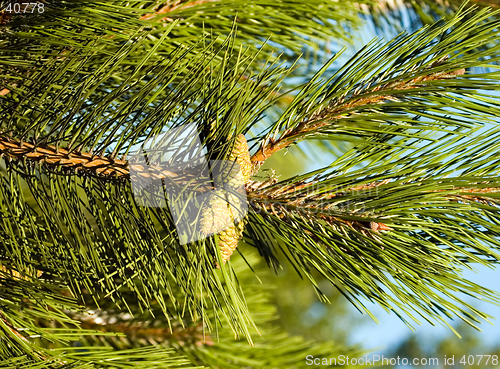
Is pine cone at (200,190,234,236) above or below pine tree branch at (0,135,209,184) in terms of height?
below

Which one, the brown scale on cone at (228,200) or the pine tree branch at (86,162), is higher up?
the pine tree branch at (86,162)

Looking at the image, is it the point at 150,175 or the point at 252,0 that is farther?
the point at 252,0

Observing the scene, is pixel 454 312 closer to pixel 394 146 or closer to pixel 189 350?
pixel 394 146

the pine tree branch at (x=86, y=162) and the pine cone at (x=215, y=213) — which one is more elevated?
the pine tree branch at (x=86, y=162)

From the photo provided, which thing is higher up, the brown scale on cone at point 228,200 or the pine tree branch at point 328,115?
the pine tree branch at point 328,115

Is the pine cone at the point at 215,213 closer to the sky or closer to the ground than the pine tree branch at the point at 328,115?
closer to the ground

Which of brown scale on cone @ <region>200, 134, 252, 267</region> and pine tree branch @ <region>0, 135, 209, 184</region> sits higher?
pine tree branch @ <region>0, 135, 209, 184</region>

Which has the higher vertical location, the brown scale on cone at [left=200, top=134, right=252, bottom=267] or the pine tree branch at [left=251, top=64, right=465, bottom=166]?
the pine tree branch at [left=251, top=64, right=465, bottom=166]

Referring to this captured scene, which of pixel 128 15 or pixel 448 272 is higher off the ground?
pixel 128 15

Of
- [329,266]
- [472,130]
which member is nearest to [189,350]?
[329,266]

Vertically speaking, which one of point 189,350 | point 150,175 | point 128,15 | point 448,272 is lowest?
point 189,350

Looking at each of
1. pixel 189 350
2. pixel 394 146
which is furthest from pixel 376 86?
pixel 189 350
